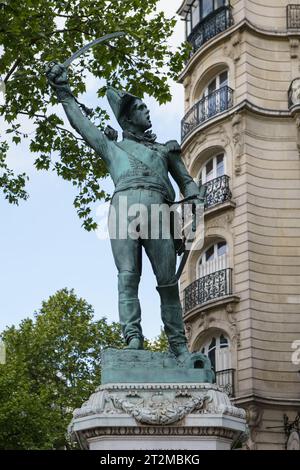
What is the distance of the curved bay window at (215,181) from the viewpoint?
25.1m

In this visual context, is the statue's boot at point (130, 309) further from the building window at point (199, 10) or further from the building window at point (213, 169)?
the building window at point (199, 10)

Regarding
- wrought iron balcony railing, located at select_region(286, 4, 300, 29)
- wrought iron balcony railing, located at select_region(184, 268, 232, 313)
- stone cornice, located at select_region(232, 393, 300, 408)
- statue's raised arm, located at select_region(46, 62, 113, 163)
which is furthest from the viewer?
wrought iron balcony railing, located at select_region(286, 4, 300, 29)

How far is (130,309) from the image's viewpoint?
21.0 feet

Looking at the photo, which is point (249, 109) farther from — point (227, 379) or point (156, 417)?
point (156, 417)

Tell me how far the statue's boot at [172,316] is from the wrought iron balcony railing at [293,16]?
2140 cm

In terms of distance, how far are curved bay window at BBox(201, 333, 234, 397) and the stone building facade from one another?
0.04 m

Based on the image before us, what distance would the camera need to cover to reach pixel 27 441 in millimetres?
23516

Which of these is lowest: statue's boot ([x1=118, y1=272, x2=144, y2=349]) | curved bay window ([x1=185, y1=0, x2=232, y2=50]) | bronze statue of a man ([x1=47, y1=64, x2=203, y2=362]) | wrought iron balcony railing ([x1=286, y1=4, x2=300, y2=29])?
statue's boot ([x1=118, y1=272, x2=144, y2=349])

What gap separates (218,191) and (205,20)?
6.52 m

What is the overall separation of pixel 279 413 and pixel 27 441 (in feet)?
23.1

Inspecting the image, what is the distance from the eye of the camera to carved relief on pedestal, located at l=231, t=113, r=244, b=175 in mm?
25031

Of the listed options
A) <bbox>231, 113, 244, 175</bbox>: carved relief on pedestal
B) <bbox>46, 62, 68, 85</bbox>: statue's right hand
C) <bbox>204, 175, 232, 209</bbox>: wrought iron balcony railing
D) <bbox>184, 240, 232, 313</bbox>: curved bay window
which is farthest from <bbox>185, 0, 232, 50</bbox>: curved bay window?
<bbox>46, 62, 68, 85</bbox>: statue's right hand

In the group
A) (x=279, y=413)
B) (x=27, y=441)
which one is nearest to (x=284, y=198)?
(x=279, y=413)

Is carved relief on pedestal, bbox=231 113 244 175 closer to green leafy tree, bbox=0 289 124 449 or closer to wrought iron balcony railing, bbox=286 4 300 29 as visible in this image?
wrought iron balcony railing, bbox=286 4 300 29
